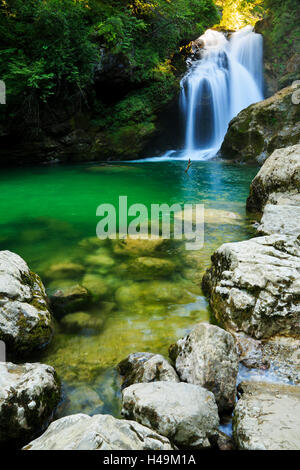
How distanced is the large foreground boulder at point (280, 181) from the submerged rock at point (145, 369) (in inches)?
169

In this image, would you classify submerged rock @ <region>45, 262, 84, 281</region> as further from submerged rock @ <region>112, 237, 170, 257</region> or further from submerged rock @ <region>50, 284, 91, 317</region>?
submerged rock @ <region>112, 237, 170, 257</region>

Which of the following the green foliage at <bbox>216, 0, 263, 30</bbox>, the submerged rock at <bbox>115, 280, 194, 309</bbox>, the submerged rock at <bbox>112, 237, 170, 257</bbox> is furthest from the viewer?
the green foliage at <bbox>216, 0, 263, 30</bbox>

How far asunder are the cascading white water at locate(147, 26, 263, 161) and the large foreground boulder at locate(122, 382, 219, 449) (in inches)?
552

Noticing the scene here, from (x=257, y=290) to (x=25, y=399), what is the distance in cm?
210

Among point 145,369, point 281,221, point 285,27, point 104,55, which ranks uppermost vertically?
point 285,27

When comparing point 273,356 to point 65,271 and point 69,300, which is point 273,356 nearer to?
point 69,300

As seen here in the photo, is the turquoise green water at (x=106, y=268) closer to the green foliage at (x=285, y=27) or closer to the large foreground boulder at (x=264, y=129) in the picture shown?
the large foreground boulder at (x=264, y=129)

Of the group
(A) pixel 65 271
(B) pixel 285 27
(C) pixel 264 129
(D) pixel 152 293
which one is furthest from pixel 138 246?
(B) pixel 285 27

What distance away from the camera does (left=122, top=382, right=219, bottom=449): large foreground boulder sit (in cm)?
186

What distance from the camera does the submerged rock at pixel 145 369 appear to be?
2348mm

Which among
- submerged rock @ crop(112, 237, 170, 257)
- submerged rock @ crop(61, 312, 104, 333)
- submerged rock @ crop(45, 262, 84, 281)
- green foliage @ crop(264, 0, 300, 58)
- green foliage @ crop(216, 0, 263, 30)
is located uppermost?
green foliage @ crop(216, 0, 263, 30)

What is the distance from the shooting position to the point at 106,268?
4.53m

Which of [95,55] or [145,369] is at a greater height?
[95,55]

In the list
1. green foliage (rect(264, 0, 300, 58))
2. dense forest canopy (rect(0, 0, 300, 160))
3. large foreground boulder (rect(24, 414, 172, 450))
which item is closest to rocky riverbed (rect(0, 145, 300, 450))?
large foreground boulder (rect(24, 414, 172, 450))
